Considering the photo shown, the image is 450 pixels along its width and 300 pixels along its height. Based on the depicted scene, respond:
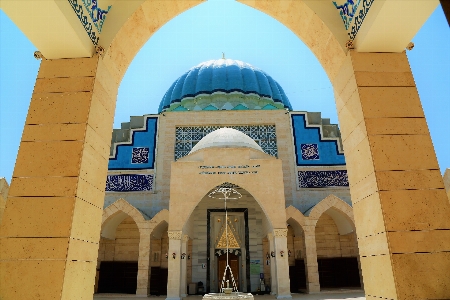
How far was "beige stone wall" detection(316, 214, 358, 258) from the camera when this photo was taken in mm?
14516

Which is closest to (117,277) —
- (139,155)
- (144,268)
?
(144,268)

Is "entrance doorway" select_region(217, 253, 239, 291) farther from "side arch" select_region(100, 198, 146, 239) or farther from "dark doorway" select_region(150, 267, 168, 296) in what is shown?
"side arch" select_region(100, 198, 146, 239)

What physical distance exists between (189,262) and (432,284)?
40.5 ft

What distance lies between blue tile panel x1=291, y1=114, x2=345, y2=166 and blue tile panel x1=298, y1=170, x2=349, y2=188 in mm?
416

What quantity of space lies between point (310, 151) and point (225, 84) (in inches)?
260

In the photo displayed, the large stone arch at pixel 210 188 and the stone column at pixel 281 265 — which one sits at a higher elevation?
the large stone arch at pixel 210 188

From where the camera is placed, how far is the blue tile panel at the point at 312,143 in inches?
601

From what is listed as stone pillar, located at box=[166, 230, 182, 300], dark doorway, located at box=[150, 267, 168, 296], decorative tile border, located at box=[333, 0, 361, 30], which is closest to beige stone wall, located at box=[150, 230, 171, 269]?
dark doorway, located at box=[150, 267, 168, 296]

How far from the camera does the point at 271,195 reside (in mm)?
11562

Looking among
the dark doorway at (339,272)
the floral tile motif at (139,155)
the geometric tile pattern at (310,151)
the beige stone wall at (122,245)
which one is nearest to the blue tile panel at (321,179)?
the geometric tile pattern at (310,151)

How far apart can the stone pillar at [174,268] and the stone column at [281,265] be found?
3.14 meters

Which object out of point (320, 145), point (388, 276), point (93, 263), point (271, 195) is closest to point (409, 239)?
point (388, 276)

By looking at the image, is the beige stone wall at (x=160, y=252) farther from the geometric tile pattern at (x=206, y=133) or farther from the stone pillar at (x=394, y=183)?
the stone pillar at (x=394, y=183)

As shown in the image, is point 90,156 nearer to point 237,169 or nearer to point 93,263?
point 93,263
